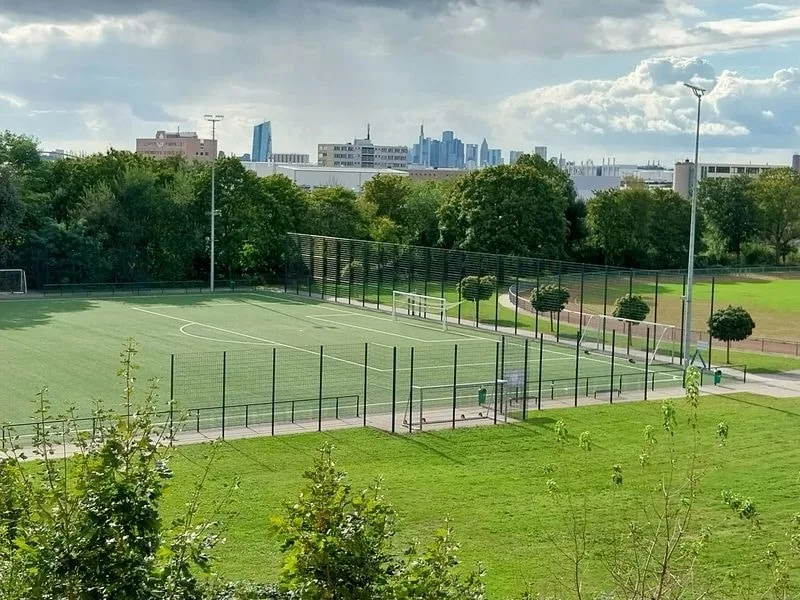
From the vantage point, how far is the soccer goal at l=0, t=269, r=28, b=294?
5931cm

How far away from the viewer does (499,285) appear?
50.6 metres

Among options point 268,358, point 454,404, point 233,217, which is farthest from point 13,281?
point 454,404

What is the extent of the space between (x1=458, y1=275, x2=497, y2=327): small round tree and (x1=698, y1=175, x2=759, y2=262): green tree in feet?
181

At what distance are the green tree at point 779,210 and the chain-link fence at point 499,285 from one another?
116ft

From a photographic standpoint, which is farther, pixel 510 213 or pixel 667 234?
pixel 667 234

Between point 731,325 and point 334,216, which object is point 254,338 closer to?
point 731,325

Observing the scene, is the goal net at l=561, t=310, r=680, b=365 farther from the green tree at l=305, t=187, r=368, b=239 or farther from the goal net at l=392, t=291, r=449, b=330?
the green tree at l=305, t=187, r=368, b=239

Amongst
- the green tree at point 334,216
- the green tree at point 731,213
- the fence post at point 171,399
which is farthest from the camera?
the green tree at point 731,213

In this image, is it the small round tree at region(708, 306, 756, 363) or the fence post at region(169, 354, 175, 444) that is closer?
the fence post at region(169, 354, 175, 444)

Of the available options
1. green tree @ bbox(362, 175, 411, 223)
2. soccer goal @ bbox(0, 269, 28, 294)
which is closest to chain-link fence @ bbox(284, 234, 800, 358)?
soccer goal @ bbox(0, 269, 28, 294)

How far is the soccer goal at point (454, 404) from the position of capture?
28484 mm

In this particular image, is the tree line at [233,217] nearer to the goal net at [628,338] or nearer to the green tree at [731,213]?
the green tree at [731,213]

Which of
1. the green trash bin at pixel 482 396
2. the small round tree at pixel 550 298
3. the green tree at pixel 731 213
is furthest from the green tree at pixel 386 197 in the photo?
the green trash bin at pixel 482 396

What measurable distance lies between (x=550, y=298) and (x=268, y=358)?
1427 cm
